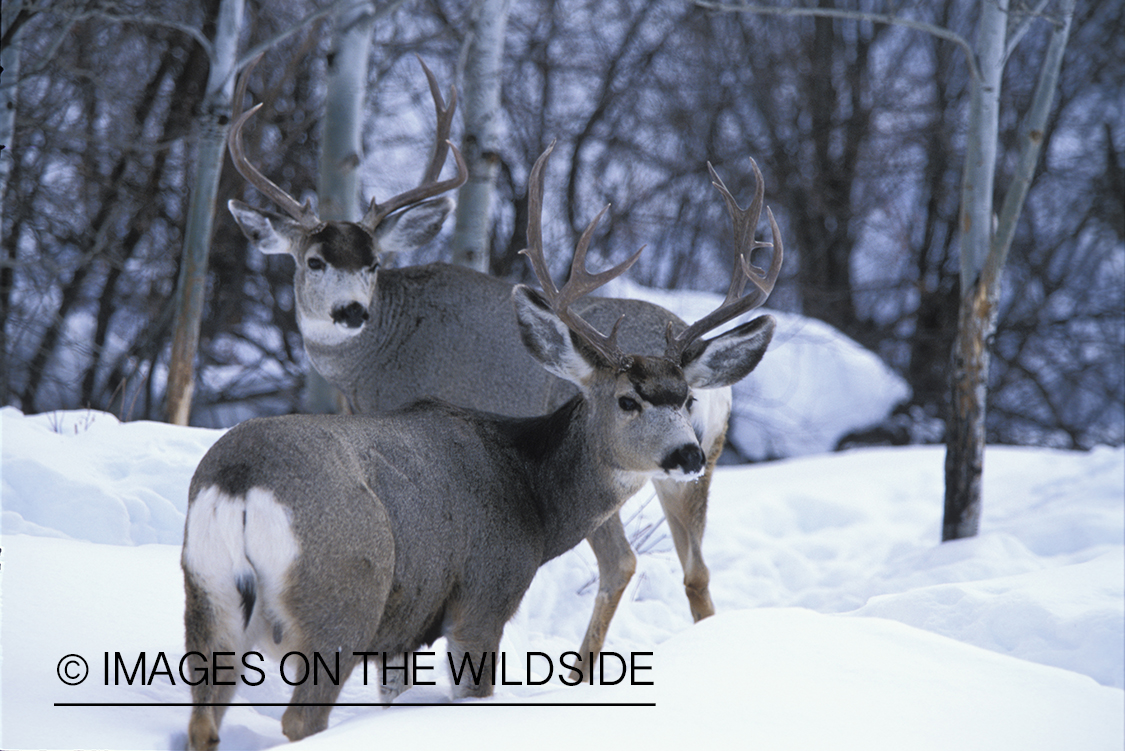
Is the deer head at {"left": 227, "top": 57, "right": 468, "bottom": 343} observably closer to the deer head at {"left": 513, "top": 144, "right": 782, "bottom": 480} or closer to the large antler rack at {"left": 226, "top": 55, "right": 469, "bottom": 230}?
the large antler rack at {"left": 226, "top": 55, "right": 469, "bottom": 230}

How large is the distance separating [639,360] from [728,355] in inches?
16.8

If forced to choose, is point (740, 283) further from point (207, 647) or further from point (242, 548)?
point (207, 647)

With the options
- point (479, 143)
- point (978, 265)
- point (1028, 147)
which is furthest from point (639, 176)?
point (978, 265)

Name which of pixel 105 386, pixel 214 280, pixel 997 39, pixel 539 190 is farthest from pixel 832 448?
pixel 539 190

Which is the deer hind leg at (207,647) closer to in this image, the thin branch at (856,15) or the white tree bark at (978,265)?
the thin branch at (856,15)

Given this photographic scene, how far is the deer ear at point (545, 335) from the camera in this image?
438 centimetres

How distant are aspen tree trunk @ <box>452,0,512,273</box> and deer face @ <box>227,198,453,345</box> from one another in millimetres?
1700

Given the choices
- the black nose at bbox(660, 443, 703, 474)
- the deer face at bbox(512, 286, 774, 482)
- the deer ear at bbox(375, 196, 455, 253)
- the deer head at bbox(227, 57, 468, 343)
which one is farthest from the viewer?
the deer ear at bbox(375, 196, 455, 253)

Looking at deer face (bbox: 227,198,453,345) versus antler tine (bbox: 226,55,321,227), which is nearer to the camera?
deer face (bbox: 227,198,453,345)

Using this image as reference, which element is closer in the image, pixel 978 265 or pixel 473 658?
pixel 473 658

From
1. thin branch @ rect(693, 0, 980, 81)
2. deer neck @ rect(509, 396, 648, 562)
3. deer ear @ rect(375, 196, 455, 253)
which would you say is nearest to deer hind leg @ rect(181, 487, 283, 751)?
deer neck @ rect(509, 396, 648, 562)

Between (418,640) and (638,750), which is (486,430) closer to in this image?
(418,640)

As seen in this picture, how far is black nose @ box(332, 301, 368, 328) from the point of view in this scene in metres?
5.55

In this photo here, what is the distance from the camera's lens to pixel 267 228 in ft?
19.8
